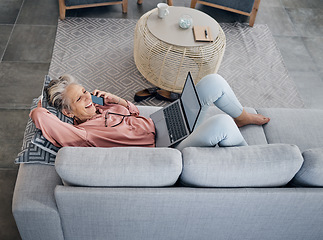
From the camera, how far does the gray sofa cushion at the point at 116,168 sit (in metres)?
1.32

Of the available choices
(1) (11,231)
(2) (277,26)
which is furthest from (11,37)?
(2) (277,26)

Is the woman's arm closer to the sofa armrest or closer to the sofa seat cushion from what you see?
the sofa armrest

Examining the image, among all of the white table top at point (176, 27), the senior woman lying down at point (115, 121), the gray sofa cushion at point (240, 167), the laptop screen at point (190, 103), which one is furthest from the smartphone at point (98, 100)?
the white table top at point (176, 27)

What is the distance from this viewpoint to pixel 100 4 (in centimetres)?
336

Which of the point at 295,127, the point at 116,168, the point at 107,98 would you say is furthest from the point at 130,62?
the point at 116,168

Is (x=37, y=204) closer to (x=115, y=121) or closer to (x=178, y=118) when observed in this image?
(x=115, y=121)

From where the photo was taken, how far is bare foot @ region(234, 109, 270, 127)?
80.6 inches

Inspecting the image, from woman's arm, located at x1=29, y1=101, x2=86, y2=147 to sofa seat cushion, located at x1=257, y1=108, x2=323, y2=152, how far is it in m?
1.19

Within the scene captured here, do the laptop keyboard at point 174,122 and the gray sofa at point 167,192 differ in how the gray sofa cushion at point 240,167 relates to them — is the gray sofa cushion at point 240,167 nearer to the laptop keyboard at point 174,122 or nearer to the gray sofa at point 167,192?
the gray sofa at point 167,192

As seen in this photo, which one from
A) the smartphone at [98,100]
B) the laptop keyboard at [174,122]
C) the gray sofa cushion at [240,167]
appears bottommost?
the laptop keyboard at [174,122]

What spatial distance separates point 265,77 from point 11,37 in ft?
8.06

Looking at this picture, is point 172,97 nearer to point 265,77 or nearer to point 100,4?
point 265,77

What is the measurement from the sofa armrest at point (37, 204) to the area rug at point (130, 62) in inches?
52.9

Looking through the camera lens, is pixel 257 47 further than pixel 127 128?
Yes
